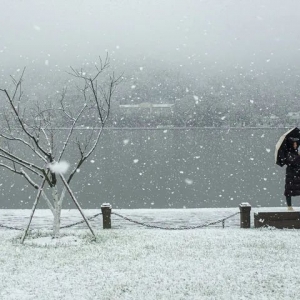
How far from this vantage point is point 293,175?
39.3 ft

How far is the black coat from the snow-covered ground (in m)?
1.77

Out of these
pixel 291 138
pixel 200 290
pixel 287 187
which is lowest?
pixel 200 290

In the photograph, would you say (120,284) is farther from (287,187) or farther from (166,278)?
(287,187)

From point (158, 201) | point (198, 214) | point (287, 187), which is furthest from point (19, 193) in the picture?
point (287, 187)

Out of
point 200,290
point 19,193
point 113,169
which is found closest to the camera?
point 200,290

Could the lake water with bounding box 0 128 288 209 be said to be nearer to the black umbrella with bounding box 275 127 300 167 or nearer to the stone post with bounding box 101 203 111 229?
the stone post with bounding box 101 203 111 229

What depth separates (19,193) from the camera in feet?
114

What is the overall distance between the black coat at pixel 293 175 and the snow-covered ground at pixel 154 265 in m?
1.77

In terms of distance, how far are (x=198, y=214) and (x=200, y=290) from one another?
8.87 meters

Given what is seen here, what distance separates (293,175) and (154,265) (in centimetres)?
653

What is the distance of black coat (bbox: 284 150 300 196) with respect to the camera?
11.9 metres

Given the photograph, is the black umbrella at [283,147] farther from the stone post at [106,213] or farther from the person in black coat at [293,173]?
the stone post at [106,213]

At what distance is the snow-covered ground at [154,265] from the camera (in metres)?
5.78

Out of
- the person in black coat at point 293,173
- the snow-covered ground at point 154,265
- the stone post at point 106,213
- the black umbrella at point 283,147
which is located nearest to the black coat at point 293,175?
the person in black coat at point 293,173
